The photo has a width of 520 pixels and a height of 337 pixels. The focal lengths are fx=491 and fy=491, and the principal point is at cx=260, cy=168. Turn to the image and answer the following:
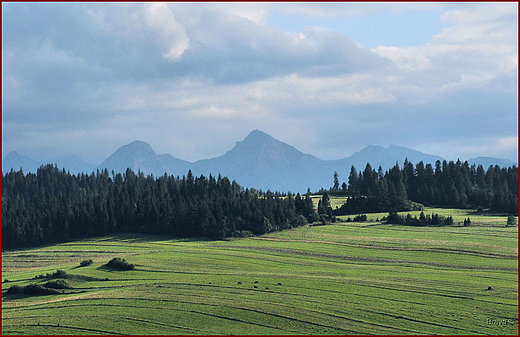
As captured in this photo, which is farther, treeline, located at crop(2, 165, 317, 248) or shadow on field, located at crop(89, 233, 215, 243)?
treeline, located at crop(2, 165, 317, 248)

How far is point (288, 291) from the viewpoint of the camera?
69.6 meters

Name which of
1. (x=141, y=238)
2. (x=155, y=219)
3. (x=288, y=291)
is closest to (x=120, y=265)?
(x=288, y=291)

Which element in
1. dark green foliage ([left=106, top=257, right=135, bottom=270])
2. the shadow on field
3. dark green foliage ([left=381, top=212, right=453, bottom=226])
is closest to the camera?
dark green foliage ([left=106, top=257, right=135, bottom=270])

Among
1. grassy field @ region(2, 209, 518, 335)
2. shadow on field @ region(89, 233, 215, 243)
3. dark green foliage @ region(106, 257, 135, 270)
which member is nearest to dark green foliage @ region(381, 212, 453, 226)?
grassy field @ region(2, 209, 518, 335)

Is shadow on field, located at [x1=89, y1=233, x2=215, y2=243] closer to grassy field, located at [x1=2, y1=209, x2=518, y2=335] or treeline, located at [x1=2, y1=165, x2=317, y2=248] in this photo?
treeline, located at [x1=2, y1=165, x2=317, y2=248]

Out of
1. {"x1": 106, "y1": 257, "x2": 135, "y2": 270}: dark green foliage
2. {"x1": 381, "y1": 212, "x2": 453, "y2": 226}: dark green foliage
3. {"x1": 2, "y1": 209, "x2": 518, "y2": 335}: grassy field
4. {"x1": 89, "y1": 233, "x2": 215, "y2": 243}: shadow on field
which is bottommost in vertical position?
{"x1": 2, "y1": 209, "x2": 518, "y2": 335}: grassy field

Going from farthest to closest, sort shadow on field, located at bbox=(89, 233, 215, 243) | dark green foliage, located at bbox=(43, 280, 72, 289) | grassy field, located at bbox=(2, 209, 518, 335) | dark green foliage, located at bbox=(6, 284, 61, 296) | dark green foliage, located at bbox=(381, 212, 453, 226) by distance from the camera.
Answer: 1. dark green foliage, located at bbox=(381, 212, 453, 226)
2. shadow on field, located at bbox=(89, 233, 215, 243)
3. dark green foliage, located at bbox=(43, 280, 72, 289)
4. dark green foliage, located at bbox=(6, 284, 61, 296)
5. grassy field, located at bbox=(2, 209, 518, 335)

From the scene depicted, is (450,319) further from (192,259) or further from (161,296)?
(192,259)

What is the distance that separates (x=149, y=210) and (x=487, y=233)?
110 meters

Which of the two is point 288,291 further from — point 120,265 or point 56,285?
point 120,265

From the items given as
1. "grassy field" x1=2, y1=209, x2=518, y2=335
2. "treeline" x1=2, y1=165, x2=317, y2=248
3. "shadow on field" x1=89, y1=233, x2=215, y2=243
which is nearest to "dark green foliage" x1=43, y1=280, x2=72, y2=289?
"grassy field" x1=2, y1=209, x2=518, y2=335

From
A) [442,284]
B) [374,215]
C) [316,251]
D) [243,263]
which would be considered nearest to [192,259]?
[243,263]

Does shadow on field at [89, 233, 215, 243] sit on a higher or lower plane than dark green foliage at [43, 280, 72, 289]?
higher

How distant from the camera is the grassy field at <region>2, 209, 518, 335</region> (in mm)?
56094
